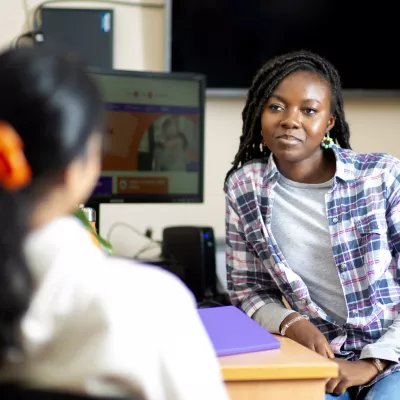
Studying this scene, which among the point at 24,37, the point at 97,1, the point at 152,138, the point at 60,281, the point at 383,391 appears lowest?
the point at 383,391

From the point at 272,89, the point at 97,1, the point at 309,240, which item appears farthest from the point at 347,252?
the point at 97,1

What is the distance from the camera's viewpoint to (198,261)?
1706mm

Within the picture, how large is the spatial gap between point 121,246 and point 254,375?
127 cm

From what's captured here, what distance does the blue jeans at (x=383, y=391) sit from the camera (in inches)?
43.8

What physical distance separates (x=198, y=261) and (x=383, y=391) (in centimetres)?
69

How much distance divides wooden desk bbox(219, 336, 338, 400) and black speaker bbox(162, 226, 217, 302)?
2.55ft

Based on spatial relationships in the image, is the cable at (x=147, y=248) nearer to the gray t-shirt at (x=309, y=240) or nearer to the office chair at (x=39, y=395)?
the gray t-shirt at (x=309, y=240)

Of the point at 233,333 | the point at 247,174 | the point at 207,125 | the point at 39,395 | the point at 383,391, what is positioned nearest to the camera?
the point at 39,395

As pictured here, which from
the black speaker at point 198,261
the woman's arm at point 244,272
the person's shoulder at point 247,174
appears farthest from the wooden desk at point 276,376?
the black speaker at point 198,261

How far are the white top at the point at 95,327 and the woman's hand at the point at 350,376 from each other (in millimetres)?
626

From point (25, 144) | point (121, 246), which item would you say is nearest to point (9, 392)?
point (25, 144)

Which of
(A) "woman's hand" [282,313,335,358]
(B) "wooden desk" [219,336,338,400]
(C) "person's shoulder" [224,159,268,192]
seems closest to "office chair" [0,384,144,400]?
(B) "wooden desk" [219,336,338,400]

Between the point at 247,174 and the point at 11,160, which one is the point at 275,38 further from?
the point at 11,160

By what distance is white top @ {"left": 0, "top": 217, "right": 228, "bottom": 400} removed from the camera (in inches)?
21.2
